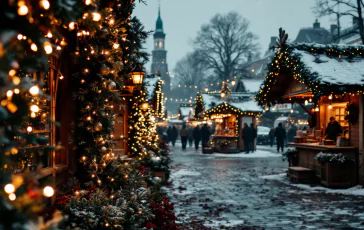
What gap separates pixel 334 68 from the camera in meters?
14.1

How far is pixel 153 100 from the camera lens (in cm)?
2355

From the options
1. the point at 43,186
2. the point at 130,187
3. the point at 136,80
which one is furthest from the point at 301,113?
the point at 43,186

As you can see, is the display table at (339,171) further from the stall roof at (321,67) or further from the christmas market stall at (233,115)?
the christmas market stall at (233,115)

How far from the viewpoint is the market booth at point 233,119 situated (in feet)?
100

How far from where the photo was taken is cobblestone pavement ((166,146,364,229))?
8781 mm

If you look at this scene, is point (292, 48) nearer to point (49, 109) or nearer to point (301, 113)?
point (49, 109)

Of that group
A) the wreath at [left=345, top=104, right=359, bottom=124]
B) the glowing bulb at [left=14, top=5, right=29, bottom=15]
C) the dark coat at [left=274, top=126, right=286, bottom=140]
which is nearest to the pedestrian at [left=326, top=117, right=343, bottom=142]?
the wreath at [left=345, top=104, right=359, bottom=124]

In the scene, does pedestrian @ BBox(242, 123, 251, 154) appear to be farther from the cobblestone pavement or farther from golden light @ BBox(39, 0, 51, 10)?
golden light @ BBox(39, 0, 51, 10)

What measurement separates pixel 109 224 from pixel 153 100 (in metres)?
18.4

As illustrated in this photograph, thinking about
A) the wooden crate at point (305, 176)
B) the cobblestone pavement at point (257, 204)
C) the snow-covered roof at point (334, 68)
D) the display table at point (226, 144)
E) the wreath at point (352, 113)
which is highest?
the snow-covered roof at point (334, 68)

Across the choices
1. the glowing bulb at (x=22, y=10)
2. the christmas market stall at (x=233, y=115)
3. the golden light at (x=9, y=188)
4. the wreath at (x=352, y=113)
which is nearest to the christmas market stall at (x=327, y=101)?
the wreath at (x=352, y=113)

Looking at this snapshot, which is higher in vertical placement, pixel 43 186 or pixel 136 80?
pixel 136 80

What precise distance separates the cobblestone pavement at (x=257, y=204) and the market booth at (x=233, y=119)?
13728 millimetres

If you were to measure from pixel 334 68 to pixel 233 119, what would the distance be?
61.9ft
